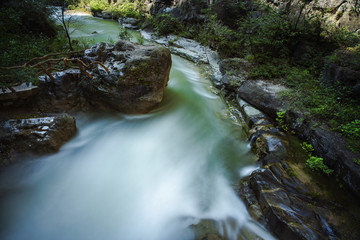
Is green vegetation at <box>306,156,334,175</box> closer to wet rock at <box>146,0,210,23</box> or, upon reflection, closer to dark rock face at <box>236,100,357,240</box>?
dark rock face at <box>236,100,357,240</box>

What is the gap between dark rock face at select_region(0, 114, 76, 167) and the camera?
3.65 m

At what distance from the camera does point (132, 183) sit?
3.88 m

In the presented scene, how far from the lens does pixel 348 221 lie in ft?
9.50

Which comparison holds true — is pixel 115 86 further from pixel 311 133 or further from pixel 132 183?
pixel 311 133

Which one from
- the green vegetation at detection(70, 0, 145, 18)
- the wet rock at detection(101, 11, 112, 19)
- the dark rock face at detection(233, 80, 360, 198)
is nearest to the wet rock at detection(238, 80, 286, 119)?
the dark rock face at detection(233, 80, 360, 198)

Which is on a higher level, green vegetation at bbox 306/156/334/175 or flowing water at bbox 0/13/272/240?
green vegetation at bbox 306/156/334/175

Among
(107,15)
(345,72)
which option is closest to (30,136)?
(345,72)

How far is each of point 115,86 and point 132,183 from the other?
2840 mm

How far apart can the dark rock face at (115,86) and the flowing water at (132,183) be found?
424mm

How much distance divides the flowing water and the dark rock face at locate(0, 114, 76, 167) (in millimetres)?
231

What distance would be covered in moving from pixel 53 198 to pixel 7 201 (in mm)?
736

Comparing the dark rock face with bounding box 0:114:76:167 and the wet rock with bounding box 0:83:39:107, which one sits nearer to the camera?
the dark rock face with bounding box 0:114:76:167

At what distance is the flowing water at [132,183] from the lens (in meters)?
3.11

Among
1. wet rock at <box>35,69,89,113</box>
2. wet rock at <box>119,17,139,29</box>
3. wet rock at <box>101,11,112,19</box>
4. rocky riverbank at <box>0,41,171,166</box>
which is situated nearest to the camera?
rocky riverbank at <box>0,41,171,166</box>
